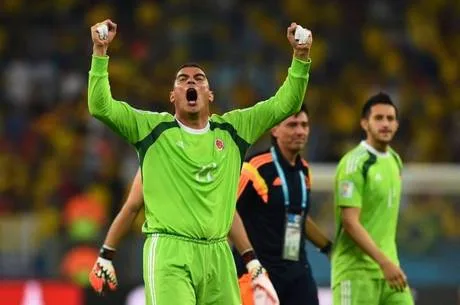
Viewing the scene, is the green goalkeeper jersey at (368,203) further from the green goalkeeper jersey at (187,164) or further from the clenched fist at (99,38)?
the clenched fist at (99,38)

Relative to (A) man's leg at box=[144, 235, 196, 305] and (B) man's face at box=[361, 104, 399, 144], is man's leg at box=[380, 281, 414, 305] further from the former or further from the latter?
(A) man's leg at box=[144, 235, 196, 305]

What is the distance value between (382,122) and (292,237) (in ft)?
3.45

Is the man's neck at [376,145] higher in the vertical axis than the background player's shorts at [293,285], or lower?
higher

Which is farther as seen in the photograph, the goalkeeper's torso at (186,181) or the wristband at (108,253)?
the wristband at (108,253)

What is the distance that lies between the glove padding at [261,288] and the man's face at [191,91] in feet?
3.36

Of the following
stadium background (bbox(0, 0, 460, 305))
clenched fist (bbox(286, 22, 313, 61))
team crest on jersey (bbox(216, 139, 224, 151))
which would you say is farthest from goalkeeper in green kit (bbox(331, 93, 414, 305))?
stadium background (bbox(0, 0, 460, 305))

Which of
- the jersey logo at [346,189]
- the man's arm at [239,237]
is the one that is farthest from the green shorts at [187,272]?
the jersey logo at [346,189]

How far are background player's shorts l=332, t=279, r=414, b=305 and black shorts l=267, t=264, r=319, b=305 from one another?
271 mm

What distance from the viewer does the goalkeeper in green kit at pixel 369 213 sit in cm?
924

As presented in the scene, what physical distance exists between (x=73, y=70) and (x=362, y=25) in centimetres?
392

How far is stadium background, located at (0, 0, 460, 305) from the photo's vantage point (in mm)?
15711

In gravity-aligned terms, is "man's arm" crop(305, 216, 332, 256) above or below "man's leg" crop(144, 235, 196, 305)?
above

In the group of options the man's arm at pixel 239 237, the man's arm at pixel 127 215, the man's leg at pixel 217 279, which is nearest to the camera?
the man's leg at pixel 217 279

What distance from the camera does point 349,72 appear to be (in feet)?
58.2
